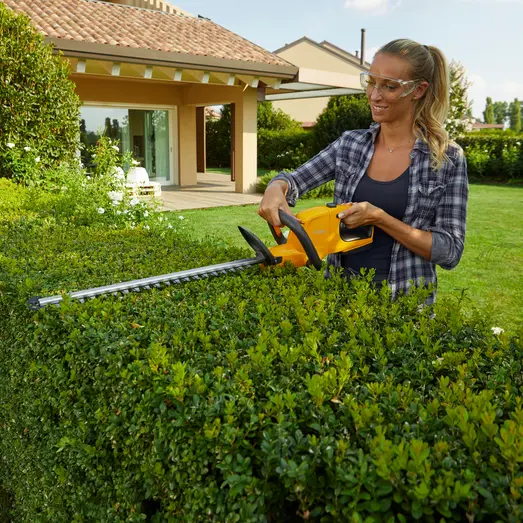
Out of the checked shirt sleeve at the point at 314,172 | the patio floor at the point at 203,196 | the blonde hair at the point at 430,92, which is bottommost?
the patio floor at the point at 203,196

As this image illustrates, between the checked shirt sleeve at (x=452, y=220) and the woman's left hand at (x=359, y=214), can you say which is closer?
the woman's left hand at (x=359, y=214)

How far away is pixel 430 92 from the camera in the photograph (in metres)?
2.63

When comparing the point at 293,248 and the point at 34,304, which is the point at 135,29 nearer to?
the point at 293,248

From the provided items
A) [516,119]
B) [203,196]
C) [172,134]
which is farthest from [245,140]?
[516,119]

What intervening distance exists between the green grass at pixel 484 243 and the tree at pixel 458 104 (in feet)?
25.5

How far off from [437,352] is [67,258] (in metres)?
2.21

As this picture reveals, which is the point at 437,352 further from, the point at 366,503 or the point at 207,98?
the point at 207,98

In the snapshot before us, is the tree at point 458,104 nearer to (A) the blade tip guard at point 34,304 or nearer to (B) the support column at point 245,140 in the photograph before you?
(B) the support column at point 245,140

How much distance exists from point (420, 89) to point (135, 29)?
13201mm

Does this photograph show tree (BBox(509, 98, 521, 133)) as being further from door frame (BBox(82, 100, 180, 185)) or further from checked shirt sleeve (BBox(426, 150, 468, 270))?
checked shirt sleeve (BBox(426, 150, 468, 270))

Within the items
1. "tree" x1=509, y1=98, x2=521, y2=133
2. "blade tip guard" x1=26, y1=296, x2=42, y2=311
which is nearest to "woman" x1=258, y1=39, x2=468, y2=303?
"blade tip guard" x1=26, y1=296, x2=42, y2=311

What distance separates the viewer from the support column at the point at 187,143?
17984 mm

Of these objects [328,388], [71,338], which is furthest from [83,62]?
[328,388]

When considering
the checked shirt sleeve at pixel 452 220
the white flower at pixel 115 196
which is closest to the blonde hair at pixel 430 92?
the checked shirt sleeve at pixel 452 220
